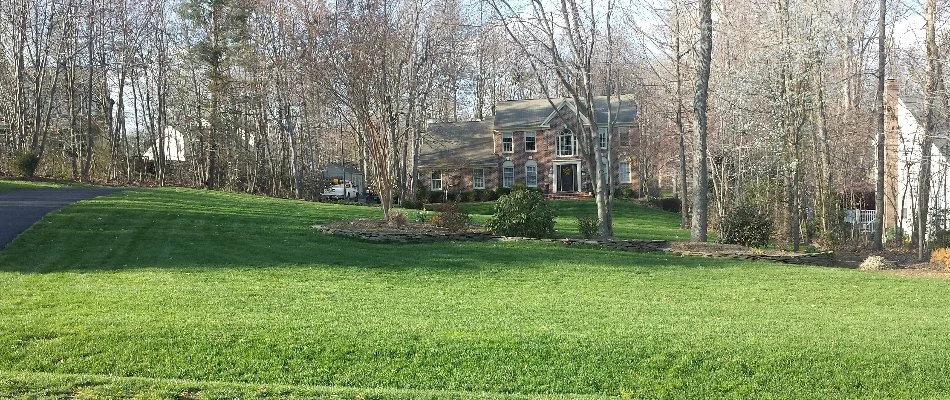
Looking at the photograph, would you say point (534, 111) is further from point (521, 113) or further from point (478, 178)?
point (478, 178)

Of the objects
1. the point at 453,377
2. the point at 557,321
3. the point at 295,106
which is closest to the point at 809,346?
the point at 557,321

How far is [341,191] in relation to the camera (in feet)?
141

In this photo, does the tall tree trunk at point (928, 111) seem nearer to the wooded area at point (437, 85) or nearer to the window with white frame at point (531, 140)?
the wooded area at point (437, 85)

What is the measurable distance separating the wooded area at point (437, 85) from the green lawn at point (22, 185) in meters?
2.44

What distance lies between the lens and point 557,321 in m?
8.44

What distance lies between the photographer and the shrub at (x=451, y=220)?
1823cm

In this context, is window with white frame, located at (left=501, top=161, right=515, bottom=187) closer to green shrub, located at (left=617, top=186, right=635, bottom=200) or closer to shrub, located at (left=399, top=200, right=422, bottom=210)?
green shrub, located at (left=617, top=186, right=635, bottom=200)

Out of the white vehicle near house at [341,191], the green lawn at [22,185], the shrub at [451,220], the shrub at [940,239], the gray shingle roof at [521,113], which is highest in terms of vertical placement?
the gray shingle roof at [521,113]

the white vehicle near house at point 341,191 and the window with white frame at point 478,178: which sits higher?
the window with white frame at point 478,178

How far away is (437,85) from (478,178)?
36.6 feet

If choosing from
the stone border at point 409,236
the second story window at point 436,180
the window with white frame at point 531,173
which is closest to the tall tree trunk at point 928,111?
the stone border at point 409,236

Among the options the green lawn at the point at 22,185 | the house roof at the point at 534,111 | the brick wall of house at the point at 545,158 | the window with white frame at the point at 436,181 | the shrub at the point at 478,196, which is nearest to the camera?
the green lawn at the point at 22,185

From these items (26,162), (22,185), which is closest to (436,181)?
(26,162)

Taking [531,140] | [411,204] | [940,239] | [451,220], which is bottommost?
[940,239]
